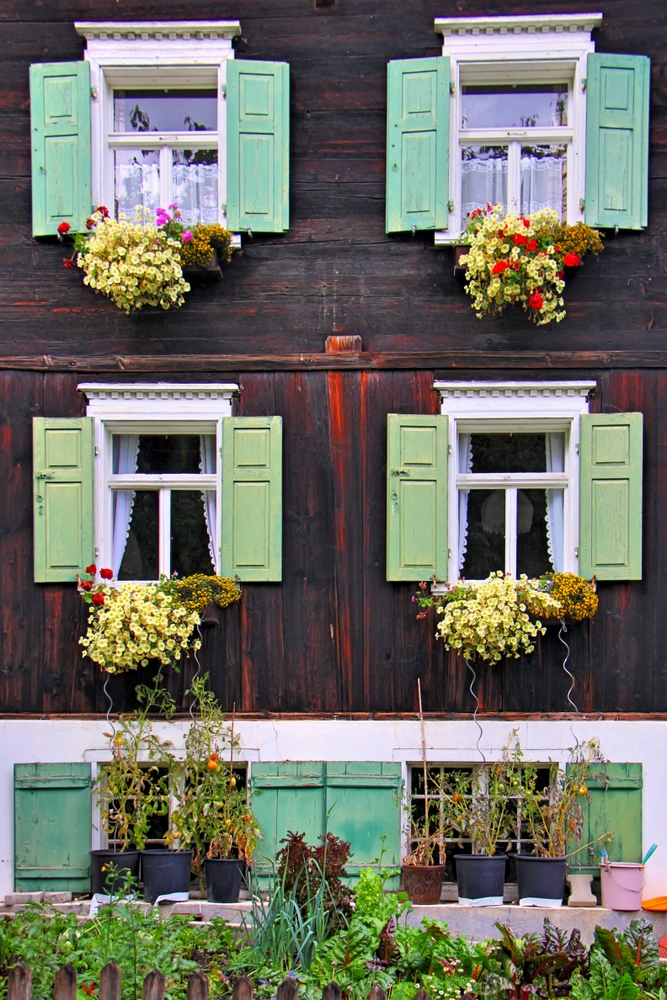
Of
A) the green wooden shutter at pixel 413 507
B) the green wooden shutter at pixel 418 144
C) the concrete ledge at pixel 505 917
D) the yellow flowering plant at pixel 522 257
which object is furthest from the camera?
the green wooden shutter at pixel 418 144

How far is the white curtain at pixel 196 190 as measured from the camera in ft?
27.9

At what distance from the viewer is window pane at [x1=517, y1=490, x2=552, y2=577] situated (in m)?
8.38

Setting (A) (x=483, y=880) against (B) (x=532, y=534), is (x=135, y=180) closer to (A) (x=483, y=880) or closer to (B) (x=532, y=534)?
(B) (x=532, y=534)

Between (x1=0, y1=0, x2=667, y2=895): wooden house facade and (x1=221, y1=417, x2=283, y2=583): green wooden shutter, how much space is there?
0.07ft

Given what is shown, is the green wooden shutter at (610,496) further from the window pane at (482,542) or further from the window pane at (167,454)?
the window pane at (167,454)

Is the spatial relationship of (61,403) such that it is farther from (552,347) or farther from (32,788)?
(552,347)

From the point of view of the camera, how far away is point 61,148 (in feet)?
27.2

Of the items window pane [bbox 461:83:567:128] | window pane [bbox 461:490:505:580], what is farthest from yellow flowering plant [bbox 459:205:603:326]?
window pane [bbox 461:490:505:580]

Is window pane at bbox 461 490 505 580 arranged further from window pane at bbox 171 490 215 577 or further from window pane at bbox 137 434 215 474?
window pane at bbox 137 434 215 474

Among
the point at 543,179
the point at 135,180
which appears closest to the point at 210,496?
the point at 135,180

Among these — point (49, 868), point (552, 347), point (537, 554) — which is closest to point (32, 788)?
point (49, 868)

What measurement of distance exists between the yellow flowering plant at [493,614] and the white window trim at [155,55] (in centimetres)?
320

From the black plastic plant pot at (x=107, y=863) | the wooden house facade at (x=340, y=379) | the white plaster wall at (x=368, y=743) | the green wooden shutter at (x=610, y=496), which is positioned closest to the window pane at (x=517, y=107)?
the wooden house facade at (x=340, y=379)

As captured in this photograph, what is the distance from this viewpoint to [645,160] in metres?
8.17
